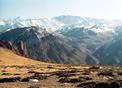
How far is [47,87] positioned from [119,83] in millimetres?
11958

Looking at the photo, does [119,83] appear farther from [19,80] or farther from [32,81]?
→ [19,80]

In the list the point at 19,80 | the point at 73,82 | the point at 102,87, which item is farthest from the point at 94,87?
the point at 19,80

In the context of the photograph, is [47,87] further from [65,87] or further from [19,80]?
[19,80]

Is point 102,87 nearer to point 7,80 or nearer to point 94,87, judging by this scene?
point 94,87

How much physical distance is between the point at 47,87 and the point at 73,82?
1051cm

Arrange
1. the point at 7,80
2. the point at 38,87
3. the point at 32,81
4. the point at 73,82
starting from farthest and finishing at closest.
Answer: the point at 7,80
the point at 73,82
the point at 32,81
the point at 38,87

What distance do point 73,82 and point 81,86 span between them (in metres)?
8.38

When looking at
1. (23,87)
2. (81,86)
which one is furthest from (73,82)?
(23,87)

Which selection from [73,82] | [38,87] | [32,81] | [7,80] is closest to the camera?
[38,87]

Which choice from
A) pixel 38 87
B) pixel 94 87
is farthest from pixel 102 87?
pixel 38 87

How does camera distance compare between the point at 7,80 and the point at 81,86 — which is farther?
the point at 7,80

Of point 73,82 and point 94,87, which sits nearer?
point 94,87

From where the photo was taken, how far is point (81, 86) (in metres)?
61.6

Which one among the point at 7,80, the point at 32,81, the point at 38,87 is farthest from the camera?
the point at 7,80
